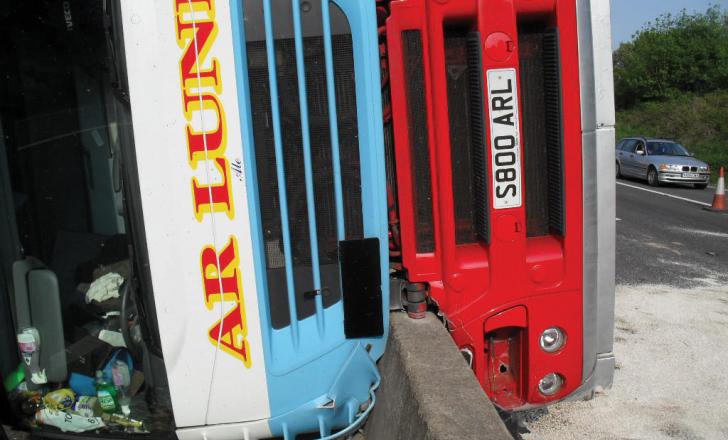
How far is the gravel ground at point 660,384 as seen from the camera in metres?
3.78

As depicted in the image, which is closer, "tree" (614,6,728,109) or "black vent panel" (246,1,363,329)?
"black vent panel" (246,1,363,329)

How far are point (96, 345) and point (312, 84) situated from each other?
1.41 m

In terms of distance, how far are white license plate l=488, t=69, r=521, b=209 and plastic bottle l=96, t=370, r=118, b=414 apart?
1801mm

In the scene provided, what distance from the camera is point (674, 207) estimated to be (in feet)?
42.5

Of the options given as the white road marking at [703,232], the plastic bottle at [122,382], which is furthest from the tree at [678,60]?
the plastic bottle at [122,382]

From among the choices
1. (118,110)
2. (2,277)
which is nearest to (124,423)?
(2,277)

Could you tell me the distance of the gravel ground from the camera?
3777 millimetres

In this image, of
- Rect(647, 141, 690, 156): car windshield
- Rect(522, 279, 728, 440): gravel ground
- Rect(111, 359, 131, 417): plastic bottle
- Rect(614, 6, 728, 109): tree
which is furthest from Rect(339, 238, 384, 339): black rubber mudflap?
Rect(614, 6, 728, 109): tree

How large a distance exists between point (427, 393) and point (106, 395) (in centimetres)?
132

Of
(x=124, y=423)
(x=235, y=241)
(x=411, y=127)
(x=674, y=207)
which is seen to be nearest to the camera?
(x=235, y=241)

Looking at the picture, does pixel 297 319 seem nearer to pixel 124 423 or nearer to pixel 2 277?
pixel 124 423

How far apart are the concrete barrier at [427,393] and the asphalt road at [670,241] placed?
16.8 feet

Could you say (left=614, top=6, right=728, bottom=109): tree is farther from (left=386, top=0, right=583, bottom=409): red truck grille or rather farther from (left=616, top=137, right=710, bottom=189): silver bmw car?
(left=386, top=0, right=583, bottom=409): red truck grille

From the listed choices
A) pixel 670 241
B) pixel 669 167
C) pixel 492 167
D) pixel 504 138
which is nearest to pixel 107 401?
pixel 492 167
